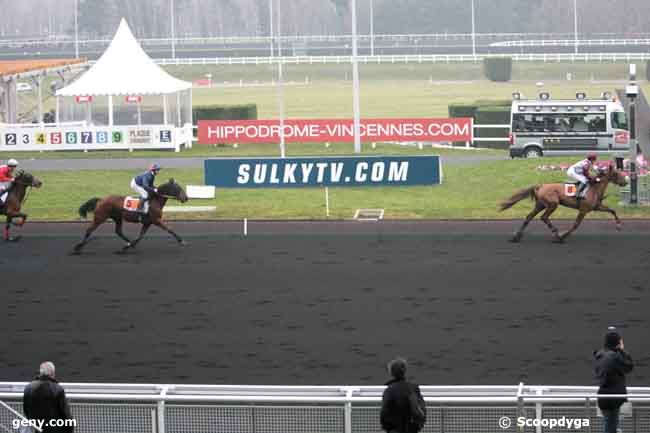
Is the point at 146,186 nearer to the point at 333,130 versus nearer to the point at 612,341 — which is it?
the point at 612,341

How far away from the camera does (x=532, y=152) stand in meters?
34.6

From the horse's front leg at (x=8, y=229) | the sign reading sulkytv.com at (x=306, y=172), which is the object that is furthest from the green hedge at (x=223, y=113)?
the horse's front leg at (x=8, y=229)

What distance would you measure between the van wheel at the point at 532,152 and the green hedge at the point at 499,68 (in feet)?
130

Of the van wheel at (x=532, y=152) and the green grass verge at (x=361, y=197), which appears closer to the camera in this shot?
the green grass verge at (x=361, y=197)

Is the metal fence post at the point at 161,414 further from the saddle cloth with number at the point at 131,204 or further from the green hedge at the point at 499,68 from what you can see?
the green hedge at the point at 499,68

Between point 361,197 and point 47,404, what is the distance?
19122 millimetres

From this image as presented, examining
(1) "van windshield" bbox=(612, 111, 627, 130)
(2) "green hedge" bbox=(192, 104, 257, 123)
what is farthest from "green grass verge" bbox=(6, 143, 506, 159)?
(2) "green hedge" bbox=(192, 104, 257, 123)

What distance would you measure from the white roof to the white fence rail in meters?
31.4

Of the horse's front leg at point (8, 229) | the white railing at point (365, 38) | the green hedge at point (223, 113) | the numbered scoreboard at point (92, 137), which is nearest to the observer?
the horse's front leg at point (8, 229)

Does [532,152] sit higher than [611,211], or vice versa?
[532,152]

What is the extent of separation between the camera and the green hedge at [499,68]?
73.6 metres

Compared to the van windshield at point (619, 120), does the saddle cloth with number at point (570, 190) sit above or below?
below

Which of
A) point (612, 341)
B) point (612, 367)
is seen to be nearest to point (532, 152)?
point (612, 341)

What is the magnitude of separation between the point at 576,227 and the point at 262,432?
43.7ft
